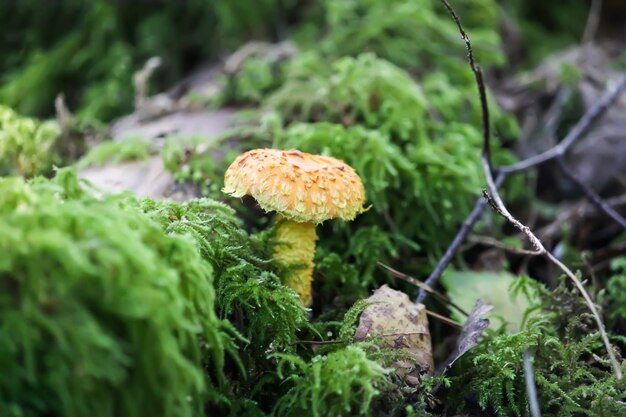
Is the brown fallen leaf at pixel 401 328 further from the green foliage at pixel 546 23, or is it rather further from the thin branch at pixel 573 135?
the green foliage at pixel 546 23

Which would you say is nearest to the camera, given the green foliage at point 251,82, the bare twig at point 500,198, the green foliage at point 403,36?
the bare twig at point 500,198

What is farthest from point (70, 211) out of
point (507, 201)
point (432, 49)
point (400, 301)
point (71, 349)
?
point (432, 49)

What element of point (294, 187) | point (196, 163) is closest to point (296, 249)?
point (294, 187)

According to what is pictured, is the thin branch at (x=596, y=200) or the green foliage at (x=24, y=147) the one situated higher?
the green foliage at (x=24, y=147)

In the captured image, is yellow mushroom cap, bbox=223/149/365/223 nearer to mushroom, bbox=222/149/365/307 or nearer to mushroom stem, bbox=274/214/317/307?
mushroom, bbox=222/149/365/307

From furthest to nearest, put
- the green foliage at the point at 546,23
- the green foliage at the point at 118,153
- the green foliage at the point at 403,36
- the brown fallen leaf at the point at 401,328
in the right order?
the green foliage at the point at 546,23
the green foliage at the point at 403,36
the green foliage at the point at 118,153
the brown fallen leaf at the point at 401,328

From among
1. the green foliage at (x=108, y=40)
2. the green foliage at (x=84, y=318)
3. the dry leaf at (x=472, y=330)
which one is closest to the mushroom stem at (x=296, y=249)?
the dry leaf at (x=472, y=330)

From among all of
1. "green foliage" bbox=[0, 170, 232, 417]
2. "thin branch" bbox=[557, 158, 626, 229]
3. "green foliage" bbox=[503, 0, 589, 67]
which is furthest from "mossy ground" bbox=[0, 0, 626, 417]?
"green foliage" bbox=[503, 0, 589, 67]

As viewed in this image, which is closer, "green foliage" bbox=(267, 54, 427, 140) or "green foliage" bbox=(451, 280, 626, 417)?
"green foliage" bbox=(451, 280, 626, 417)
